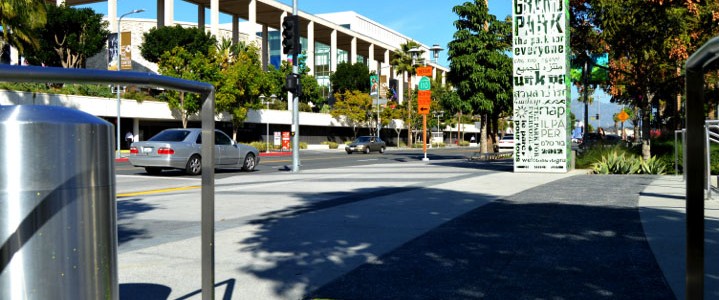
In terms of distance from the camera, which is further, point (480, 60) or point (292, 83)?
point (480, 60)

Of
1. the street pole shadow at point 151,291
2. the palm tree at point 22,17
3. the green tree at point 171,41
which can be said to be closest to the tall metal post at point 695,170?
the street pole shadow at point 151,291

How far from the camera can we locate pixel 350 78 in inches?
2955

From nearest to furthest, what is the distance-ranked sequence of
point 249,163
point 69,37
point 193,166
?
point 193,166
point 249,163
point 69,37

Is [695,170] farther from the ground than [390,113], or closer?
closer

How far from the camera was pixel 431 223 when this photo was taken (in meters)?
7.49

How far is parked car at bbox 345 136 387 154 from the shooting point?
45156 millimetres

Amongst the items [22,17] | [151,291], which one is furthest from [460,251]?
[22,17]

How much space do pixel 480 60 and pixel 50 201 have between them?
95.9 feet

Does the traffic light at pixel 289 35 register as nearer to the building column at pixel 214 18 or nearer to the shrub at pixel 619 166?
the shrub at pixel 619 166

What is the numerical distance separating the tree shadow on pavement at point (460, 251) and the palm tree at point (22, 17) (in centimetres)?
1491

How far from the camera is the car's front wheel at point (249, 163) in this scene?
2086 cm

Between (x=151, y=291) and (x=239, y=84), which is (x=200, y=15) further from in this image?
(x=151, y=291)

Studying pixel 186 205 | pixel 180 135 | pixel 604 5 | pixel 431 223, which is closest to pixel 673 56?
pixel 604 5

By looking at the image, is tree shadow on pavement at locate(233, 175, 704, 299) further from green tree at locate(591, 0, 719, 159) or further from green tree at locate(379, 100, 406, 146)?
green tree at locate(379, 100, 406, 146)
